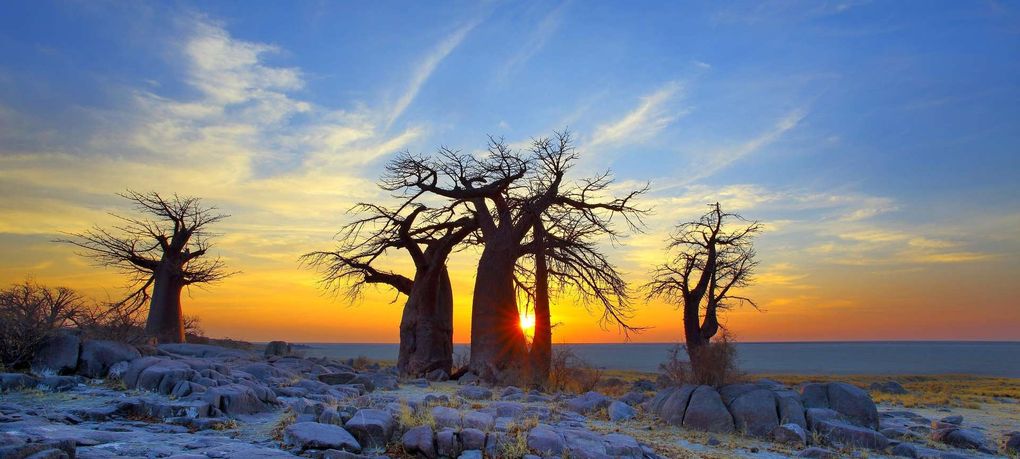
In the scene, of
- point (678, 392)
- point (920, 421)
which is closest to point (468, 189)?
point (678, 392)

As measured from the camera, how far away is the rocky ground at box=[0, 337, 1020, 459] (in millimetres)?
7789

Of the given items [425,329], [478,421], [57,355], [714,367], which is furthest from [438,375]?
[478,421]

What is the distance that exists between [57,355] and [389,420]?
283 inches

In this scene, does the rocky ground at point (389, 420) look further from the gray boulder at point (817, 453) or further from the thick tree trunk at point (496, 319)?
the thick tree trunk at point (496, 319)

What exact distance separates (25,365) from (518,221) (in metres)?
10.5

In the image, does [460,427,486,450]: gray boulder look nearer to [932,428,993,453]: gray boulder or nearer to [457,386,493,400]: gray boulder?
[457,386,493,400]: gray boulder

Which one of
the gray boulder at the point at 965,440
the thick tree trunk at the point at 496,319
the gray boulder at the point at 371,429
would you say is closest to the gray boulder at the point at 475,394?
the thick tree trunk at the point at 496,319

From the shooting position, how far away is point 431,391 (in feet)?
48.4

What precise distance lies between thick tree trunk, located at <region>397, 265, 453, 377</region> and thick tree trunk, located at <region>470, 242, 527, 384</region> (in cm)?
226

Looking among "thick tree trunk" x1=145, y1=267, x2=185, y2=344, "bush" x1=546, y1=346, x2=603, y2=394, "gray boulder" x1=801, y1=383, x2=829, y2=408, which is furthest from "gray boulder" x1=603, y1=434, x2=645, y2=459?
"thick tree trunk" x1=145, y1=267, x2=185, y2=344

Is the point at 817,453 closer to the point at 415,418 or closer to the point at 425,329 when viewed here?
the point at 415,418

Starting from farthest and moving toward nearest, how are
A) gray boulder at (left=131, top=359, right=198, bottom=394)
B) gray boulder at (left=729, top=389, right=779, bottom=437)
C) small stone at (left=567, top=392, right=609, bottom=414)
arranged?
1. small stone at (left=567, top=392, right=609, bottom=414)
2. gray boulder at (left=729, top=389, right=779, bottom=437)
3. gray boulder at (left=131, top=359, right=198, bottom=394)

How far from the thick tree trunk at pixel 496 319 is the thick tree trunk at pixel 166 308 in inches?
458

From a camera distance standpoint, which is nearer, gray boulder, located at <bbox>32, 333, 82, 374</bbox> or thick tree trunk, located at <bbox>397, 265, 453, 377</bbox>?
gray boulder, located at <bbox>32, 333, 82, 374</bbox>
